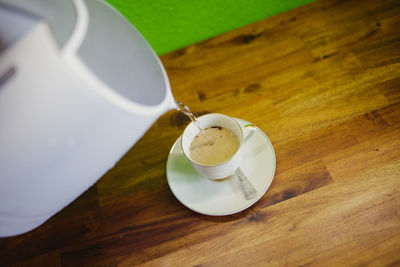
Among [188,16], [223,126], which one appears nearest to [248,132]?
[223,126]

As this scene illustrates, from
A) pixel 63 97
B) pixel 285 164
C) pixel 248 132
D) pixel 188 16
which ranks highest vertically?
pixel 63 97

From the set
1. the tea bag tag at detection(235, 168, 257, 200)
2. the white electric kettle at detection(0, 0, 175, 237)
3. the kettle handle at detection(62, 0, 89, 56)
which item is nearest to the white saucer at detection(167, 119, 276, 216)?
the tea bag tag at detection(235, 168, 257, 200)

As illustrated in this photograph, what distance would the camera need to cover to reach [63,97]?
0.30 meters

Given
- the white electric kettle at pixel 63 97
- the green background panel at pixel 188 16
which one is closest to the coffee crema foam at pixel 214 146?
the white electric kettle at pixel 63 97

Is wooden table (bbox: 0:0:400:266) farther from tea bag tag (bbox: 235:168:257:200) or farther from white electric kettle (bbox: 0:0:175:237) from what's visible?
white electric kettle (bbox: 0:0:175:237)

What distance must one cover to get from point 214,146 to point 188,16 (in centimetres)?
47

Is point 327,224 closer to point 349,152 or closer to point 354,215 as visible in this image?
point 354,215

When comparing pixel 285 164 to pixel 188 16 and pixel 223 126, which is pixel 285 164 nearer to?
pixel 223 126

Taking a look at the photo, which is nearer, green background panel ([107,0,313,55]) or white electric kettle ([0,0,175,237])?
white electric kettle ([0,0,175,237])

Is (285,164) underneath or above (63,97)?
underneath

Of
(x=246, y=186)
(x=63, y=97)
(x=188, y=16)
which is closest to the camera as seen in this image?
(x=63, y=97)

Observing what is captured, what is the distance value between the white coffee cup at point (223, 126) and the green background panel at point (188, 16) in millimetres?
409

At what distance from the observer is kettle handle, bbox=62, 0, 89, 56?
1.01 ft

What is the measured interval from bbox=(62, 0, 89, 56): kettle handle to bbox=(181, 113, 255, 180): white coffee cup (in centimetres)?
38
